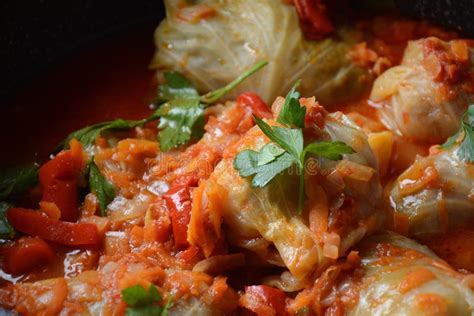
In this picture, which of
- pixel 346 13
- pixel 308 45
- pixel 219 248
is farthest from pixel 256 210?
pixel 346 13

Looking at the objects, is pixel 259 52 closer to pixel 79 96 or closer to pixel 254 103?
pixel 254 103

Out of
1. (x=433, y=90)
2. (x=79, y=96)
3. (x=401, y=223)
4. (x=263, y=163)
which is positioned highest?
(x=263, y=163)

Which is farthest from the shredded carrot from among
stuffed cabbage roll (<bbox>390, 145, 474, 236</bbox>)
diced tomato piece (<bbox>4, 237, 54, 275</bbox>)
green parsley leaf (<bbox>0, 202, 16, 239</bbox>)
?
green parsley leaf (<bbox>0, 202, 16, 239</bbox>)

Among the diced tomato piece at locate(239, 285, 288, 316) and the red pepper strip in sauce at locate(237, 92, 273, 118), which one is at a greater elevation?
the red pepper strip in sauce at locate(237, 92, 273, 118)

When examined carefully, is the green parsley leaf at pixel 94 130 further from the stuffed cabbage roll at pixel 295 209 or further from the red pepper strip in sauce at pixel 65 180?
the stuffed cabbage roll at pixel 295 209

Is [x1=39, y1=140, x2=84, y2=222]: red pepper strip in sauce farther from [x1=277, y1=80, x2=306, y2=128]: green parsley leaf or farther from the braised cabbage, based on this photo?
the braised cabbage

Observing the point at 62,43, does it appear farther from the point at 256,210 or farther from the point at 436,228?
the point at 436,228

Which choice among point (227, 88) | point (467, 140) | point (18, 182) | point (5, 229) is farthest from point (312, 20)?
point (5, 229)

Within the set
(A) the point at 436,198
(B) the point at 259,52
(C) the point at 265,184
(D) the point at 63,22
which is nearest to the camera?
(C) the point at 265,184

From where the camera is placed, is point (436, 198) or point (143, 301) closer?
point (143, 301)
